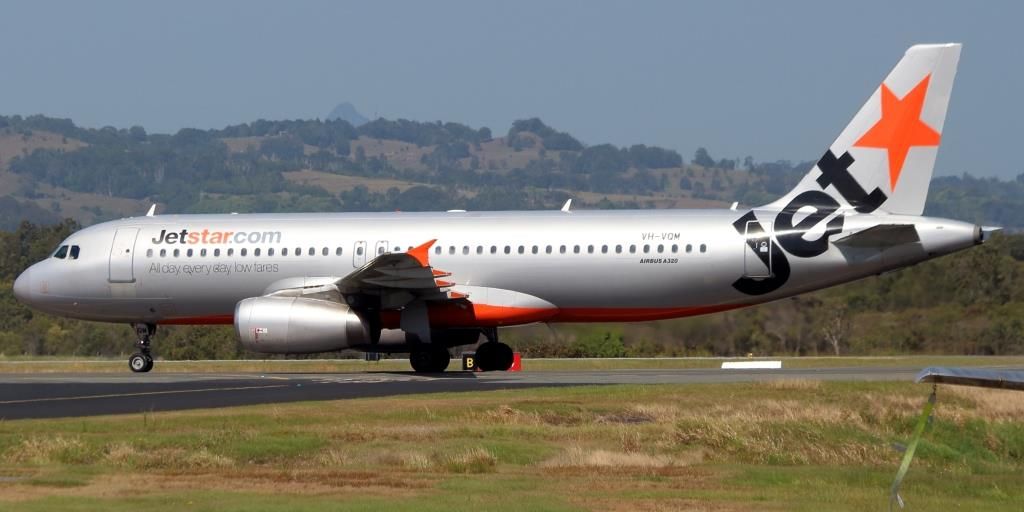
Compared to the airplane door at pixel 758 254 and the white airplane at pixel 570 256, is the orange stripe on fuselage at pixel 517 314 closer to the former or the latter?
the white airplane at pixel 570 256

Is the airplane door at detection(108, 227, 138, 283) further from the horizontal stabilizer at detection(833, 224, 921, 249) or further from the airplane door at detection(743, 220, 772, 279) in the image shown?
the horizontal stabilizer at detection(833, 224, 921, 249)

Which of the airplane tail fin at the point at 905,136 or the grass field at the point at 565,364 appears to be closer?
the airplane tail fin at the point at 905,136

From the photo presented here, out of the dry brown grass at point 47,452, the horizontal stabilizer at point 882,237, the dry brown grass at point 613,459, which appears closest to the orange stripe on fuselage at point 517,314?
the horizontal stabilizer at point 882,237

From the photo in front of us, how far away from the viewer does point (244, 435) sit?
19.3 meters

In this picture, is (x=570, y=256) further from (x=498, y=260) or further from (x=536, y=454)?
(x=536, y=454)

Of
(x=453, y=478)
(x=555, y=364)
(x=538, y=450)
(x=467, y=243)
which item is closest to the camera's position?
(x=453, y=478)

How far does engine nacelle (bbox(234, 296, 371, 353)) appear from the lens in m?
32.3

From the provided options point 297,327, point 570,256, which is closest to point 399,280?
point 297,327

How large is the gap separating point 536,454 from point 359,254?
683 inches

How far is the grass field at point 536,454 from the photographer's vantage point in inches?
567

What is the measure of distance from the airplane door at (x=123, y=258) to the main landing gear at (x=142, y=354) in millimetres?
1572

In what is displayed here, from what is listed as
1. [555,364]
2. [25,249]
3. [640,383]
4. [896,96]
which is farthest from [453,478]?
[25,249]

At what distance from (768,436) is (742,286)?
13992 millimetres

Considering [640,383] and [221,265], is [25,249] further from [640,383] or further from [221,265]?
[640,383]
